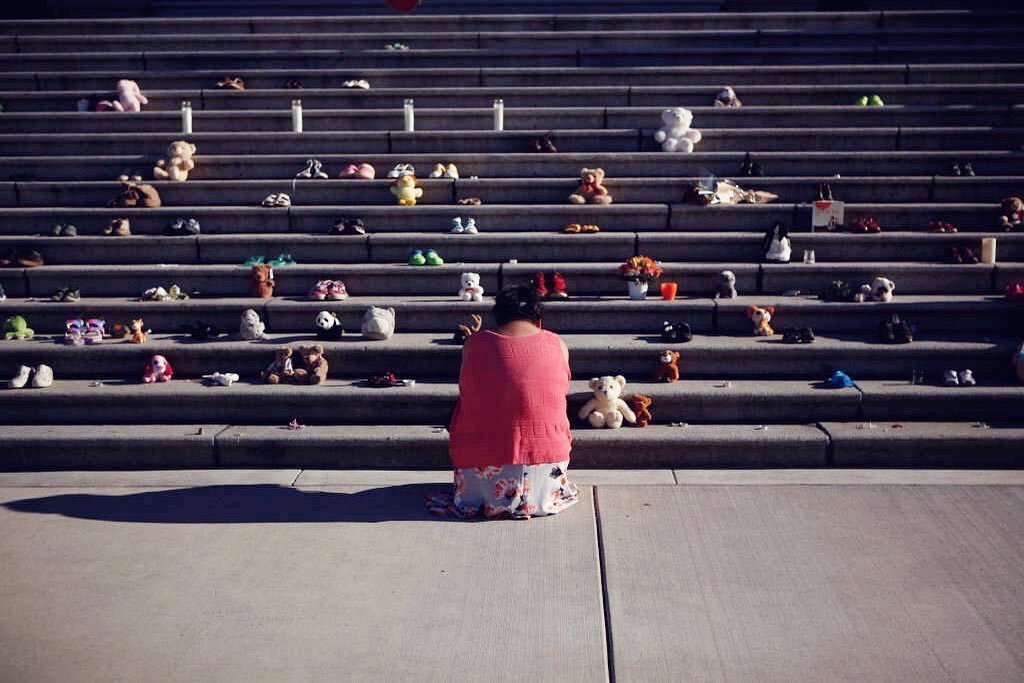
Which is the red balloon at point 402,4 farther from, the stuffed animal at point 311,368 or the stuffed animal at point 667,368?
the stuffed animal at point 667,368

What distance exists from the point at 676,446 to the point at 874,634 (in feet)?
7.78

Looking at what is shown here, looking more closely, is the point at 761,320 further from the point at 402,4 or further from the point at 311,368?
the point at 402,4

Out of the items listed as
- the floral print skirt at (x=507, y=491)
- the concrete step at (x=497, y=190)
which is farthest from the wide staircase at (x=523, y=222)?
the floral print skirt at (x=507, y=491)

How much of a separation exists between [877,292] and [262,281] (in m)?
4.94

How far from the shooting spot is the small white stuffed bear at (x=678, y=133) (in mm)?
9961

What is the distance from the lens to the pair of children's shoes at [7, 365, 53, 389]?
7844 mm

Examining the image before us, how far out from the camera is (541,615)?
5172 mm

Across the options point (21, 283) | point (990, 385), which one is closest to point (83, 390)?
point (21, 283)

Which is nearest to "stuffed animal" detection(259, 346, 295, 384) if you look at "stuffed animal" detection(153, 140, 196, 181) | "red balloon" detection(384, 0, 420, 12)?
"stuffed animal" detection(153, 140, 196, 181)

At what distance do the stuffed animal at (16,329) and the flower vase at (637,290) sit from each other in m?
4.79

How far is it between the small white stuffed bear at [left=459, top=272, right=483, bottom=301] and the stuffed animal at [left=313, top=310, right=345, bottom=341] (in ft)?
3.40

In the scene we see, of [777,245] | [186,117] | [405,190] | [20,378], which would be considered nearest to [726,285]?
[777,245]

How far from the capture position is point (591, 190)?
31.2 feet

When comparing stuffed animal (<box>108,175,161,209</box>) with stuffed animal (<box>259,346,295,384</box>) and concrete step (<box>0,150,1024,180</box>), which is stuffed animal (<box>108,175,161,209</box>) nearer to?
concrete step (<box>0,150,1024,180</box>)
